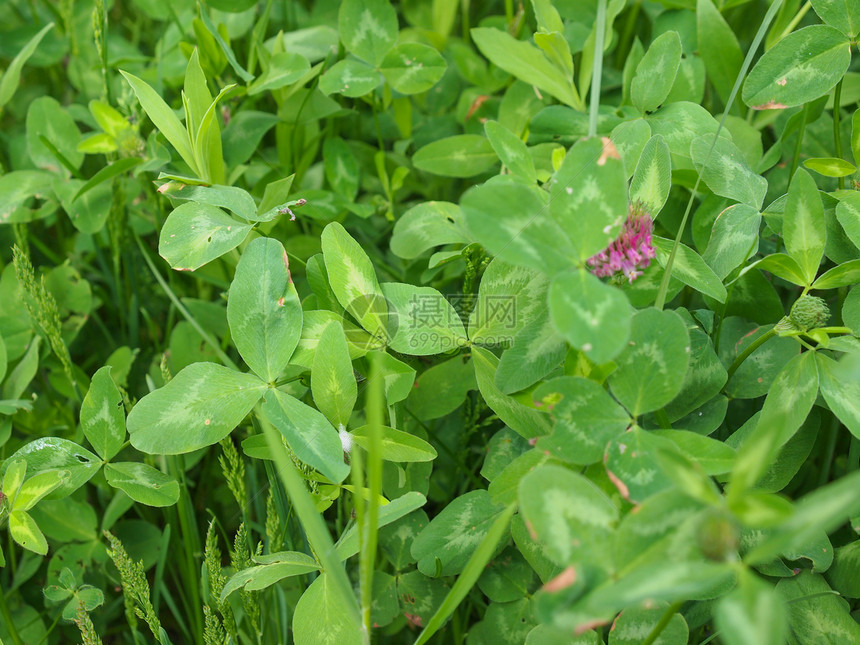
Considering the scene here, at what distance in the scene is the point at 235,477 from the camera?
1087 mm

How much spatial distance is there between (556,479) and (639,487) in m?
0.13

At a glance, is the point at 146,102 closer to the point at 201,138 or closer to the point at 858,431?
the point at 201,138

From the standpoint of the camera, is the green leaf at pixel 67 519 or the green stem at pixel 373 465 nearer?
the green stem at pixel 373 465

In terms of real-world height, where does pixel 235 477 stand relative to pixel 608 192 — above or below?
below

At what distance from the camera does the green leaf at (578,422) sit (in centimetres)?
84

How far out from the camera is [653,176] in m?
0.97

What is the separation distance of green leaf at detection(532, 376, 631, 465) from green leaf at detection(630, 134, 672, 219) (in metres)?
0.29

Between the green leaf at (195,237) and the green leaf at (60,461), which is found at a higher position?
the green leaf at (195,237)

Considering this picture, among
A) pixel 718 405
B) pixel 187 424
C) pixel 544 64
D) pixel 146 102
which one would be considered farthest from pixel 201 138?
pixel 718 405

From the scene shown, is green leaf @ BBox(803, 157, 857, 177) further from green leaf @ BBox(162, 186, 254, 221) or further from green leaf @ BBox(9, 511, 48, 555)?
green leaf @ BBox(9, 511, 48, 555)

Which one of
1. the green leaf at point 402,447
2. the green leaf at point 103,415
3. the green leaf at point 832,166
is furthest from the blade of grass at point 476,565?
the green leaf at point 832,166

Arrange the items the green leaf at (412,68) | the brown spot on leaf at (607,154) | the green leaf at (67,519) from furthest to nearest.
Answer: the green leaf at (412,68), the green leaf at (67,519), the brown spot on leaf at (607,154)

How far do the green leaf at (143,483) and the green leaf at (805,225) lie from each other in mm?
937

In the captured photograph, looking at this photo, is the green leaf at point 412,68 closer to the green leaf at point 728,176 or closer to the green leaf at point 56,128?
the green leaf at point 728,176
